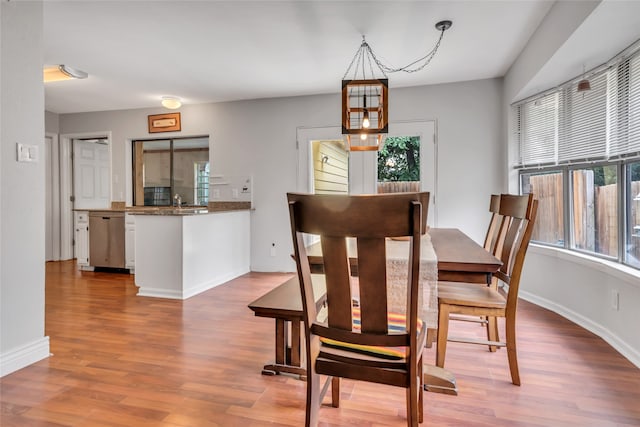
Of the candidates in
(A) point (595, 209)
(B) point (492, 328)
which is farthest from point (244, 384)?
(A) point (595, 209)

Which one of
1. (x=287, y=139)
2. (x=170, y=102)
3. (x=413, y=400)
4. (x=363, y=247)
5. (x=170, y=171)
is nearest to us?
(x=363, y=247)

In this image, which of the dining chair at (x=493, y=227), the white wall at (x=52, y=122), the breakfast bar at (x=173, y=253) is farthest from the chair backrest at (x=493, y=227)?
the white wall at (x=52, y=122)

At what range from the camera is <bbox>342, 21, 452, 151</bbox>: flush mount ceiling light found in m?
2.14

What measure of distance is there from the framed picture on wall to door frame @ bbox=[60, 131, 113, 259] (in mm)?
885

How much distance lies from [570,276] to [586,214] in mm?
→ 527

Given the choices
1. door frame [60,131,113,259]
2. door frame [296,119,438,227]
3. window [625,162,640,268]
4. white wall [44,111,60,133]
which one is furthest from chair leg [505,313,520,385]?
white wall [44,111,60,133]

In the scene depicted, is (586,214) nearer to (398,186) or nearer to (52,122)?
(398,186)

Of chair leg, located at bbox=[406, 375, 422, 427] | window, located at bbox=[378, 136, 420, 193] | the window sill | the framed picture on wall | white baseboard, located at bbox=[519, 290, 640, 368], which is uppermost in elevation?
the framed picture on wall

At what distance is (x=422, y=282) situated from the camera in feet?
5.18

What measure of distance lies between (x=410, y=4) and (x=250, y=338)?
2616 millimetres

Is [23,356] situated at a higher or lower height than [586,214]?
lower

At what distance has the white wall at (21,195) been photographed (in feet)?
6.42

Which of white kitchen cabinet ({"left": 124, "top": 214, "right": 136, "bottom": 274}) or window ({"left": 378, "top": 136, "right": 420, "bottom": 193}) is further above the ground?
window ({"left": 378, "top": 136, "right": 420, "bottom": 193})

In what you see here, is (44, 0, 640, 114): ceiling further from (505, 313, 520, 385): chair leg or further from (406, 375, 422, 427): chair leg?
(406, 375, 422, 427): chair leg
